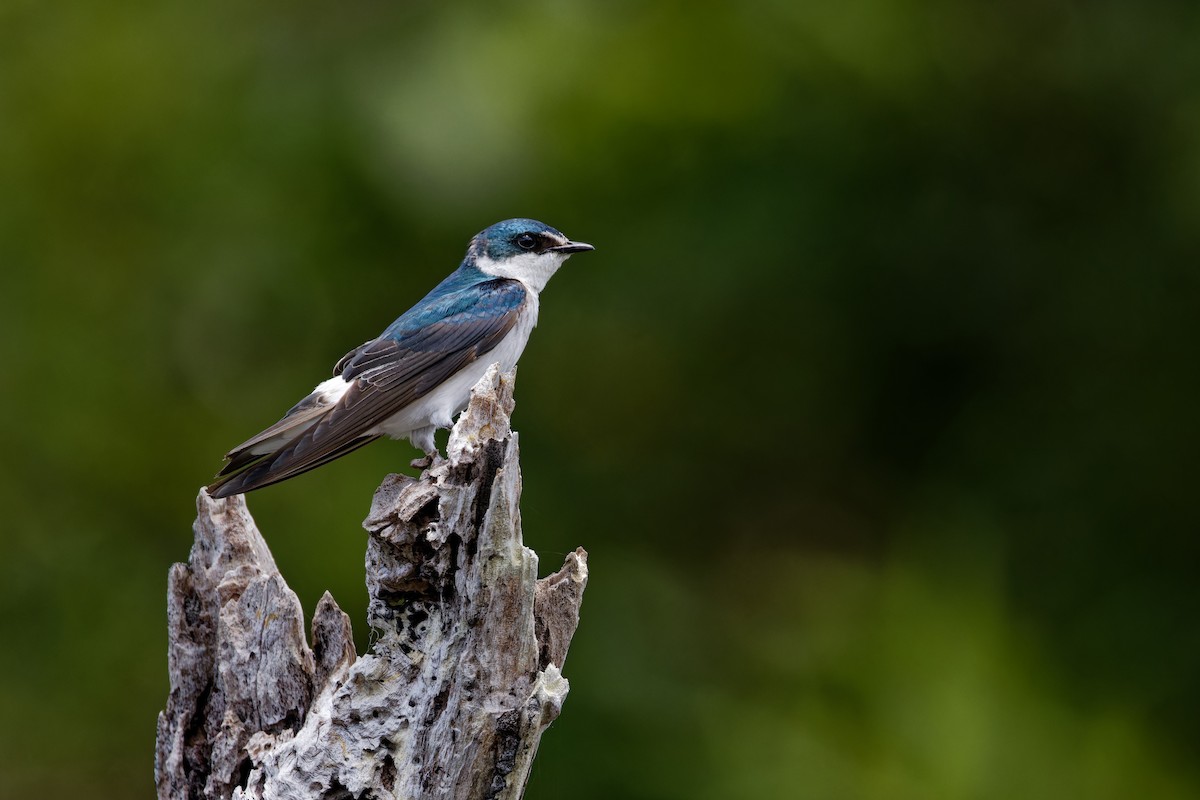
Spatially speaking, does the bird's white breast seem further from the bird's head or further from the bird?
the bird's head

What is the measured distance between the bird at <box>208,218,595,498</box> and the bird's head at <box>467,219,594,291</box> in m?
0.07

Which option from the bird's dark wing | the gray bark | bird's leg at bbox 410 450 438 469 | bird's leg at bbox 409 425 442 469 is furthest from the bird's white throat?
the gray bark

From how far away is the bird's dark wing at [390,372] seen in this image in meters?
2.85

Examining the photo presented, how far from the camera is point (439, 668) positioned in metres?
2.33

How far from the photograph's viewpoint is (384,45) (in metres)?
5.05

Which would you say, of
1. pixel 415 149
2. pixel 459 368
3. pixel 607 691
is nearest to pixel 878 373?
pixel 607 691

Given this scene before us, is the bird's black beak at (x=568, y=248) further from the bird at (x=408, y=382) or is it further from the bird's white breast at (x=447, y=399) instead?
the bird's white breast at (x=447, y=399)

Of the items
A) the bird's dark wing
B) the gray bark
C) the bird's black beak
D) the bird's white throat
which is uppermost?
the bird's black beak

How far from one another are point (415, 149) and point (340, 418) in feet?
6.05

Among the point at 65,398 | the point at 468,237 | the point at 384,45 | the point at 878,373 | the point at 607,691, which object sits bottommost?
the point at 607,691

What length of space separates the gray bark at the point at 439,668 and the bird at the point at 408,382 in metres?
0.45

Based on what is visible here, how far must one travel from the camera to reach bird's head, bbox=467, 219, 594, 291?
371cm

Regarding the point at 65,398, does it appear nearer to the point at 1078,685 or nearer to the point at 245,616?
the point at 245,616

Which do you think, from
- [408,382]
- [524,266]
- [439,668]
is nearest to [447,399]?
[408,382]
